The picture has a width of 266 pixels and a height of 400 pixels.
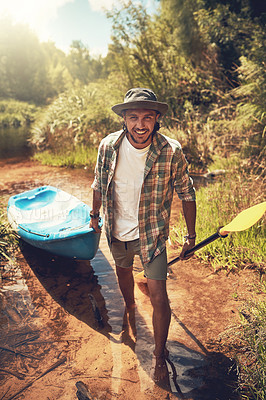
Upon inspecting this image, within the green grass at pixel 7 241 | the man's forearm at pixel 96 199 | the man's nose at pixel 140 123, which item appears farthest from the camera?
the green grass at pixel 7 241

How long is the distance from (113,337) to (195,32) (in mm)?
10883

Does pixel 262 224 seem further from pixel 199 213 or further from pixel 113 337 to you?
pixel 113 337

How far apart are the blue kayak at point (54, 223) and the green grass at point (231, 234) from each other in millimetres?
1325

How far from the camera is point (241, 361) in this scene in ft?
7.56

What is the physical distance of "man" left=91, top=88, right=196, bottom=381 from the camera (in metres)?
2.17

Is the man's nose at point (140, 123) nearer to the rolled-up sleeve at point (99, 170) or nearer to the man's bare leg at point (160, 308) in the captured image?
the rolled-up sleeve at point (99, 170)

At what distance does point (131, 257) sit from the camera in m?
2.52

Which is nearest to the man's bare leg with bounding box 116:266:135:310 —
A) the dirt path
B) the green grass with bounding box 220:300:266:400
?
the dirt path

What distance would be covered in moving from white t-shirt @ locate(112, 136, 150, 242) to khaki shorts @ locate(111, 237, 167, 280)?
0.08 metres

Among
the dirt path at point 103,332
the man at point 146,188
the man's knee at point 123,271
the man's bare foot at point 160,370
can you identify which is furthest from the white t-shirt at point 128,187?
the dirt path at point 103,332

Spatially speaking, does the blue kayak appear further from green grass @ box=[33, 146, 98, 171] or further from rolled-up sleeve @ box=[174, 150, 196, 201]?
green grass @ box=[33, 146, 98, 171]

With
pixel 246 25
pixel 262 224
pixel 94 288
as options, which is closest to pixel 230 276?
pixel 262 224

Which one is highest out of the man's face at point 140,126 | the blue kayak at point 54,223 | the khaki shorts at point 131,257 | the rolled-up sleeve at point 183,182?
the man's face at point 140,126

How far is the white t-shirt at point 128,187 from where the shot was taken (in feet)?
7.30
